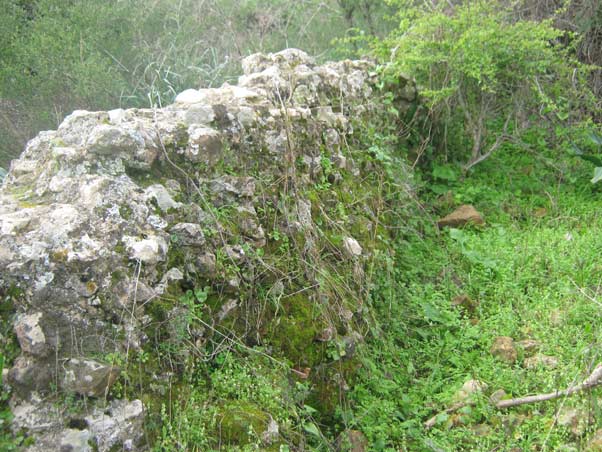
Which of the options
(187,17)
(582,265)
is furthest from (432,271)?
(187,17)

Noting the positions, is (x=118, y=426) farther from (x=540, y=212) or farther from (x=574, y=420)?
(x=540, y=212)

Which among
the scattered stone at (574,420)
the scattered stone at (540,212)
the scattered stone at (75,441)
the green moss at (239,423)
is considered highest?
the scattered stone at (75,441)

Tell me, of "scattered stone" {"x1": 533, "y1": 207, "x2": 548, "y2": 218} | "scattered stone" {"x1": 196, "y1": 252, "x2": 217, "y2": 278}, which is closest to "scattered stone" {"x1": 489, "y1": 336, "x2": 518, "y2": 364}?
"scattered stone" {"x1": 196, "y1": 252, "x2": 217, "y2": 278}

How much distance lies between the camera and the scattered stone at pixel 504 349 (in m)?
3.30

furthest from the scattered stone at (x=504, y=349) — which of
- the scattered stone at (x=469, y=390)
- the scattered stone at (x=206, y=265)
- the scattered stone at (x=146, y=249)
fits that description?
the scattered stone at (x=146, y=249)

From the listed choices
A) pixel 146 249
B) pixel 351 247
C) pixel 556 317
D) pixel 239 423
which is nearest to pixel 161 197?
pixel 146 249

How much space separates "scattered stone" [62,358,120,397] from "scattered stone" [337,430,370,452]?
3.57ft

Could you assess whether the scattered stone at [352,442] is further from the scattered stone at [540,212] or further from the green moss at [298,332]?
the scattered stone at [540,212]

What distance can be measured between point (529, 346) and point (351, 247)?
116cm

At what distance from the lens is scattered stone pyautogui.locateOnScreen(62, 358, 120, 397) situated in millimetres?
2076

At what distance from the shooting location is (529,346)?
3.38 metres

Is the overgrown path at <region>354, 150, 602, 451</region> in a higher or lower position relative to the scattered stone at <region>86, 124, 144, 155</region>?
lower

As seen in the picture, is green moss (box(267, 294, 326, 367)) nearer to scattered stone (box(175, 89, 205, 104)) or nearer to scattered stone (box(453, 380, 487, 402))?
scattered stone (box(453, 380, 487, 402))

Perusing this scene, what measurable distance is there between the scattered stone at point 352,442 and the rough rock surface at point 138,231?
0.48m
